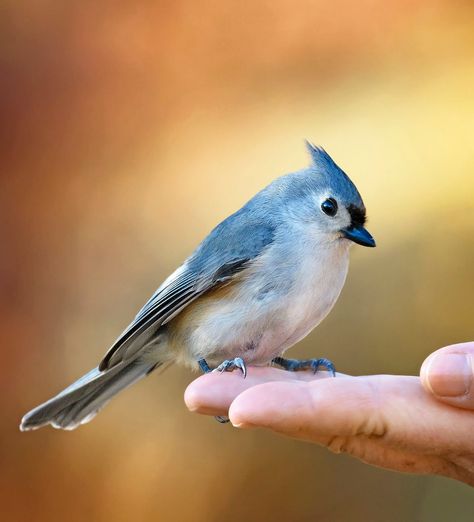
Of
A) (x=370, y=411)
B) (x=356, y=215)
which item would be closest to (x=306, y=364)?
(x=356, y=215)

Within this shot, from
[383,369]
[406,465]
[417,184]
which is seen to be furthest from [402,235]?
[406,465]

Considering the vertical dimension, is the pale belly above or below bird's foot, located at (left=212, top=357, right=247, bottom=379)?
above

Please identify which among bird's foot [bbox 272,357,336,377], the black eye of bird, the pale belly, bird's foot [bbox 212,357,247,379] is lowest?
bird's foot [bbox 272,357,336,377]

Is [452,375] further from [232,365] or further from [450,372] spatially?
[232,365]

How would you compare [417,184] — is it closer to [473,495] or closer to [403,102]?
[403,102]

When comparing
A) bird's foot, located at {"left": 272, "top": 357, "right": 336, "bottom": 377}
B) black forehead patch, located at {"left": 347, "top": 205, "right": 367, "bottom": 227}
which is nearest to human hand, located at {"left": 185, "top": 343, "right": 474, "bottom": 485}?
bird's foot, located at {"left": 272, "top": 357, "right": 336, "bottom": 377}

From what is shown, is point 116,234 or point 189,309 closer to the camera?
point 189,309

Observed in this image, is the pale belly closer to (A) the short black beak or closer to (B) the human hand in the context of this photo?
(A) the short black beak
